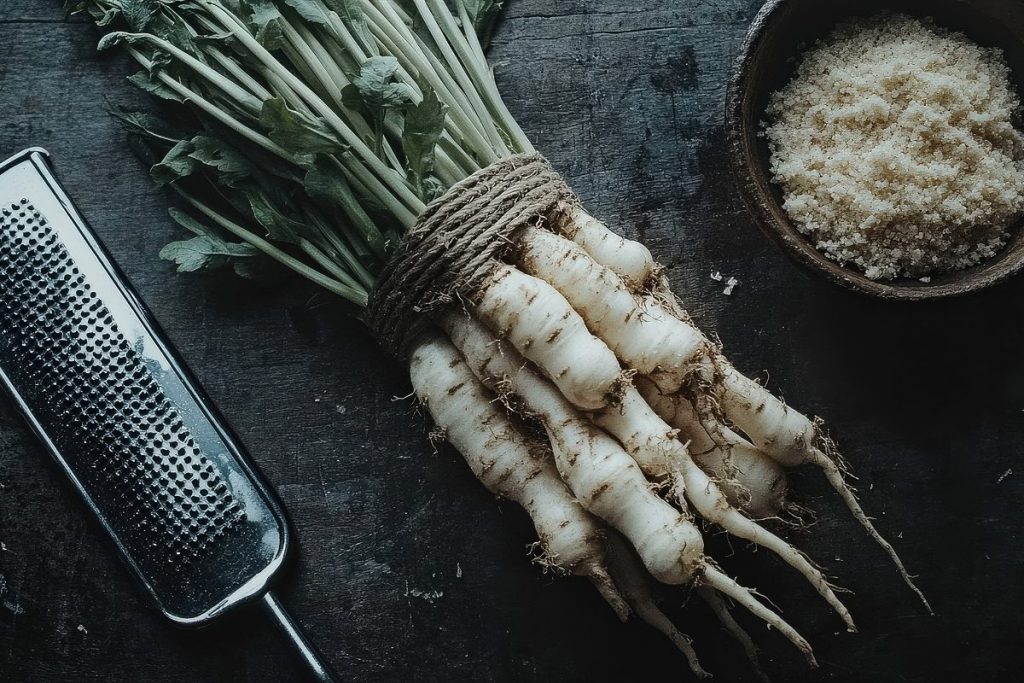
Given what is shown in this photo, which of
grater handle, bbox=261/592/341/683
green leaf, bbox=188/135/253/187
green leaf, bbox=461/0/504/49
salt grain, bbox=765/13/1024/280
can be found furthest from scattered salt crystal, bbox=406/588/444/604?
green leaf, bbox=461/0/504/49

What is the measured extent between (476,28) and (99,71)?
0.78 m

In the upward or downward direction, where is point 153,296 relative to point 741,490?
upward

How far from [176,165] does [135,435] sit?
1.64 feet

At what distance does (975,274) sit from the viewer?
1.21m

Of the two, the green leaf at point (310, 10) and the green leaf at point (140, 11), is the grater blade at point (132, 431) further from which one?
the green leaf at point (310, 10)

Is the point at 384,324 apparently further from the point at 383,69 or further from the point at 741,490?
the point at 741,490

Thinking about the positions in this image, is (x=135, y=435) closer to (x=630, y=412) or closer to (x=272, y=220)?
(x=272, y=220)

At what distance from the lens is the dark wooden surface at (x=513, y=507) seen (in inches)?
52.8

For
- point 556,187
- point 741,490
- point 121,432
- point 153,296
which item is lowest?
point 741,490

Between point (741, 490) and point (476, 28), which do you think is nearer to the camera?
point (741, 490)

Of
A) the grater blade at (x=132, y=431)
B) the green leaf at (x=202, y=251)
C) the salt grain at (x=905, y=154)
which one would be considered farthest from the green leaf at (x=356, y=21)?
the salt grain at (x=905, y=154)

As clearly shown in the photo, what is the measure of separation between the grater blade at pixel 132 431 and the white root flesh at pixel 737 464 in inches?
29.0

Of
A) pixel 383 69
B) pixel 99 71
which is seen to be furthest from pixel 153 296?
pixel 383 69

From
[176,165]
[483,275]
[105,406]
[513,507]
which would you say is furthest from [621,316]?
[105,406]
